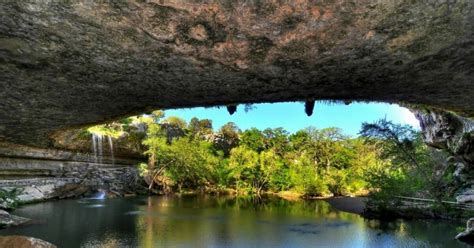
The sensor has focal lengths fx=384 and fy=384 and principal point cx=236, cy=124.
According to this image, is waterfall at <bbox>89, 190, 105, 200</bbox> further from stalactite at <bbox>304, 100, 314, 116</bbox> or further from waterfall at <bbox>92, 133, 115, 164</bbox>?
stalactite at <bbox>304, 100, 314, 116</bbox>

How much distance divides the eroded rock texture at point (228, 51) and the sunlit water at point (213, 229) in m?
8.95

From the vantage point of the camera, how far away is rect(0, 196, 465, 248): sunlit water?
1222 cm

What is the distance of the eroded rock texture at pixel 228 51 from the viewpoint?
83.5 inches

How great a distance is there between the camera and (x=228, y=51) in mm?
2584

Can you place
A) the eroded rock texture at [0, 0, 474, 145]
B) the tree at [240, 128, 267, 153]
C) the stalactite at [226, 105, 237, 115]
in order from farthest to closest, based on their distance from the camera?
the tree at [240, 128, 267, 153] < the stalactite at [226, 105, 237, 115] < the eroded rock texture at [0, 0, 474, 145]

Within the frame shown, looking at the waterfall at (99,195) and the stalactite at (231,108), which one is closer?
the stalactite at (231,108)

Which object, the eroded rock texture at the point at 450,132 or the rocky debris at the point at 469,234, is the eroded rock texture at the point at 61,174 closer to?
the eroded rock texture at the point at 450,132

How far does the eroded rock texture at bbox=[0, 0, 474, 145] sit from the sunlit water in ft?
29.4

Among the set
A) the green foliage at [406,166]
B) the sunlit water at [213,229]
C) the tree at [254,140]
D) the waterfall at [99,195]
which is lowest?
the sunlit water at [213,229]

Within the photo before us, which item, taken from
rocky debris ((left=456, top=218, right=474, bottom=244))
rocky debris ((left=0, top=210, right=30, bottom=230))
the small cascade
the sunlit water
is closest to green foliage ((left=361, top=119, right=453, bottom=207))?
the sunlit water

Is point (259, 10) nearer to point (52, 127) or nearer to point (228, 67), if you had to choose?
point (228, 67)

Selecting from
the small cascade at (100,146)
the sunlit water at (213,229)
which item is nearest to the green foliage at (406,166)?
the sunlit water at (213,229)

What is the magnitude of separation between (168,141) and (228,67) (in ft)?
106

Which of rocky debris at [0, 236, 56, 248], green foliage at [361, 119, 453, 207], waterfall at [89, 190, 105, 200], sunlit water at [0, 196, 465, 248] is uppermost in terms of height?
green foliage at [361, 119, 453, 207]
